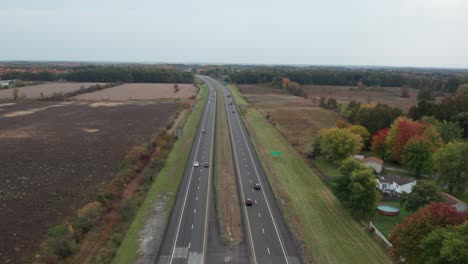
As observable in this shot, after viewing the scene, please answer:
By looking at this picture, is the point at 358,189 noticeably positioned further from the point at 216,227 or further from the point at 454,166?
the point at 454,166

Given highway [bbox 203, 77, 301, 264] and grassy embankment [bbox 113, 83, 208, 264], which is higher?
grassy embankment [bbox 113, 83, 208, 264]

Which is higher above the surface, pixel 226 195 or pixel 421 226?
pixel 421 226

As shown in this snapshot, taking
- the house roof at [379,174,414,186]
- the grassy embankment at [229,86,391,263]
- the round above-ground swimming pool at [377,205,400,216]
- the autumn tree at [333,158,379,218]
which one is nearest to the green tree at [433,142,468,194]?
the house roof at [379,174,414,186]

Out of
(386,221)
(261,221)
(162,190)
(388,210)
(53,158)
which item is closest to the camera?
(261,221)

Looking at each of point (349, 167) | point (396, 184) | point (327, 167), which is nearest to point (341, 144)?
Result: point (327, 167)

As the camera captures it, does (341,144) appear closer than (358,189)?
No

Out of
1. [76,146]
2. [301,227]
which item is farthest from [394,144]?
[76,146]

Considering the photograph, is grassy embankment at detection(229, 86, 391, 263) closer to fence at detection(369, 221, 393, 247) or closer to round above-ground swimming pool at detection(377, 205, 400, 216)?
fence at detection(369, 221, 393, 247)

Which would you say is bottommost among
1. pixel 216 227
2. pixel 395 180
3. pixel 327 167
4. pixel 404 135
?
pixel 327 167
